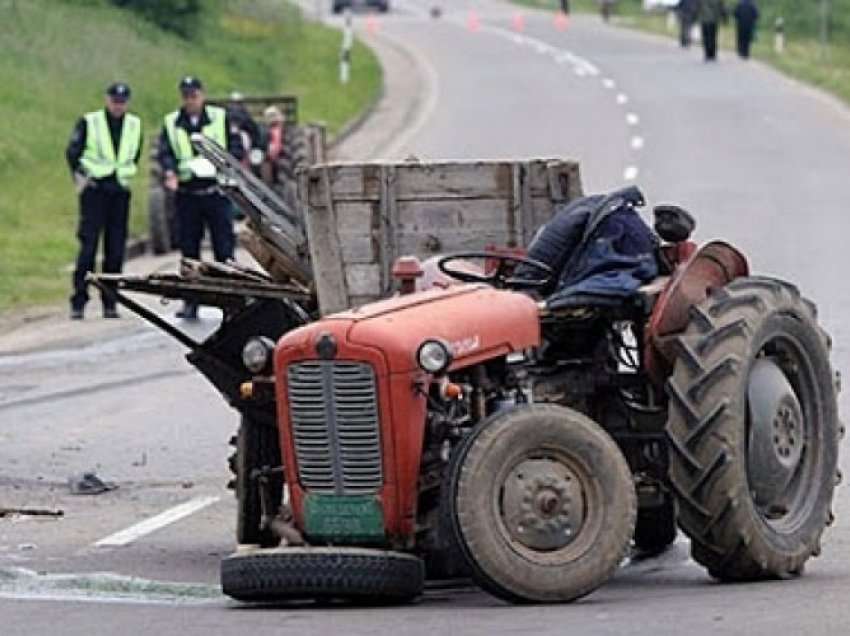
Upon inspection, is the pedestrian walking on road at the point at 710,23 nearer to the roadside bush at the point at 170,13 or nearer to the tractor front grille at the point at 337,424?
the roadside bush at the point at 170,13

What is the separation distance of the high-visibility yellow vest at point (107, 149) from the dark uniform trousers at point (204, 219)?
0.66 metres

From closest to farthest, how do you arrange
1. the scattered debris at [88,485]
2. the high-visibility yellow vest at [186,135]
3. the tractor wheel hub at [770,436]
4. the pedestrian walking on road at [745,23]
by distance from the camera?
the tractor wheel hub at [770,436] → the scattered debris at [88,485] → the high-visibility yellow vest at [186,135] → the pedestrian walking on road at [745,23]

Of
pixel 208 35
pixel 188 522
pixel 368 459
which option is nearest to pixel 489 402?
pixel 368 459

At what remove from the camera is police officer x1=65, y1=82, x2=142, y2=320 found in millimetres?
23531

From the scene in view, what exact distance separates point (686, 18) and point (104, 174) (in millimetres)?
46427

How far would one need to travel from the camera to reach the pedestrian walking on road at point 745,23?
6212 centimetres

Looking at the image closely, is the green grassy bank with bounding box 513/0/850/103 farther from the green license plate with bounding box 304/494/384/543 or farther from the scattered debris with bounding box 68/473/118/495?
the green license plate with bounding box 304/494/384/543

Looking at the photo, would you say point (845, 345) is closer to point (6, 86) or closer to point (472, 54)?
point (6, 86)

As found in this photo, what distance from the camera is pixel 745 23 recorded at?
6366 centimetres

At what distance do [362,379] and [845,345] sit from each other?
1057 cm

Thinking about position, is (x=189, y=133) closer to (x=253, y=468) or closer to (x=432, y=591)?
(x=253, y=468)

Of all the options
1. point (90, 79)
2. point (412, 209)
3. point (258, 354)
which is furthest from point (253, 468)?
point (90, 79)

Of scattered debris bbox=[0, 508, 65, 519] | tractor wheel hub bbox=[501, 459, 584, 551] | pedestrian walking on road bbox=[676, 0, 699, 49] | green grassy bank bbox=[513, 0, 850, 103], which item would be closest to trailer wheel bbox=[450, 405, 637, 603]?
tractor wheel hub bbox=[501, 459, 584, 551]

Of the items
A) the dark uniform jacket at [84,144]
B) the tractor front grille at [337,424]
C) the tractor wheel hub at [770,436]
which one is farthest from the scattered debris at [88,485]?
the dark uniform jacket at [84,144]
